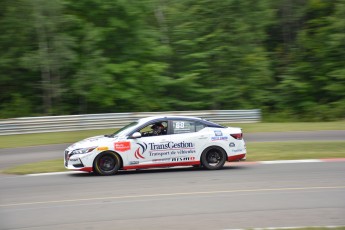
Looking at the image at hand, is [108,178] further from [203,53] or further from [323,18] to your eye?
[323,18]

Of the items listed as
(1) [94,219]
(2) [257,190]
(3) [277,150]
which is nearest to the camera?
(1) [94,219]

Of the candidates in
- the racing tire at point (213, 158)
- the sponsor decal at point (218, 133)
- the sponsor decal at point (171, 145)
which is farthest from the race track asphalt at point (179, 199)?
the sponsor decal at point (218, 133)

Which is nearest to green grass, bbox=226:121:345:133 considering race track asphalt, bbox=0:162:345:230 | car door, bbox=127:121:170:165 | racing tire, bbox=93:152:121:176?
race track asphalt, bbox=0:162:345:230

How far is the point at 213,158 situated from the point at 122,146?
96.7 inches

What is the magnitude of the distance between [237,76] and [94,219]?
27.0 m

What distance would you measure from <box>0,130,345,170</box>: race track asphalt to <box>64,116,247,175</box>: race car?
13.1 ft

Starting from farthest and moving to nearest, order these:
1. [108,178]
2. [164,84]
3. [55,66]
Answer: [164,84] → [55,66] → [108,178]

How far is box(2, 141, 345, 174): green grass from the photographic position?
51.3ft

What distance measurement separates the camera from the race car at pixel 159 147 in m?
13.6

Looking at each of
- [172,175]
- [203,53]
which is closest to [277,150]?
[172,175]

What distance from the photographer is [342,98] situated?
36000 millimetres

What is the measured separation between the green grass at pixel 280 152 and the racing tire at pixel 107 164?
6.53ft

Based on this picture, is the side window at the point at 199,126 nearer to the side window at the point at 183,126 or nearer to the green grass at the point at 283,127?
the side window at the point at 183,126

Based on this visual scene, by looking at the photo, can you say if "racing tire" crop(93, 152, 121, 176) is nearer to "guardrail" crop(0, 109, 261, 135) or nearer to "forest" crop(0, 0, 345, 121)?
"guardrail" crop(0, 109, 261, 135)
